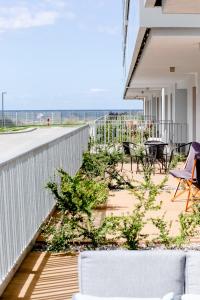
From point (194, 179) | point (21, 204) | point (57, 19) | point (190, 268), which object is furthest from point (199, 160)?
point (57, 19)

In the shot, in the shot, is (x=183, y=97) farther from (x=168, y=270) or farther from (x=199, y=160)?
(x=168, y=270)

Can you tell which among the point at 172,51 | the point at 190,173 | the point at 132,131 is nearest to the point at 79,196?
the point at 190,173

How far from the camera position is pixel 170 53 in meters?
10.4

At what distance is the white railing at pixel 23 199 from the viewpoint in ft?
15.3

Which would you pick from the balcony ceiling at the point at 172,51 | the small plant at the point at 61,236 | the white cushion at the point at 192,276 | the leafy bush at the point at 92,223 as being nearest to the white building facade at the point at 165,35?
the balcony ceiling at the point at 172,51

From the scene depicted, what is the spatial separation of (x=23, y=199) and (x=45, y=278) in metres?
0.77

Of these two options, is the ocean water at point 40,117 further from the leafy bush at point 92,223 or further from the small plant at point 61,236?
the small plant at point 61,236

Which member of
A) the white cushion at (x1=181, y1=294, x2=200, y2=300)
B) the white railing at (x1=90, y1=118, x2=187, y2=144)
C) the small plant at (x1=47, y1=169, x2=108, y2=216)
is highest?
the white railing at (x1=90, y1=118, x2=187, y2=144)

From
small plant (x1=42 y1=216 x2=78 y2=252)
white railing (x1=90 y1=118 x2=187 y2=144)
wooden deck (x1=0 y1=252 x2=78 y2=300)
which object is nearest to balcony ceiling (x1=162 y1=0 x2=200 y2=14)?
small plant (x1=42 y1=216 x2=78 y2=252)

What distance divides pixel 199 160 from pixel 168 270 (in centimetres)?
470

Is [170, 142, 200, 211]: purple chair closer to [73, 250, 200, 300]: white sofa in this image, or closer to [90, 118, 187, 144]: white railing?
[73, 250, 200, 300]: white sofa

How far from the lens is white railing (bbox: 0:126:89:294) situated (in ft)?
15.3

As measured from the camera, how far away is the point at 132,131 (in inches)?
679

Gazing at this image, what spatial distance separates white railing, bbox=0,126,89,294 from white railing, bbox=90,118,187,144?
8.65 meters
